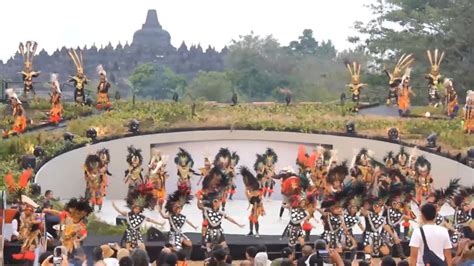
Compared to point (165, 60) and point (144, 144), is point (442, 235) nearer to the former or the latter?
point (144, 144)

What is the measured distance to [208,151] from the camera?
24812mm

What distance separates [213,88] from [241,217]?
26845 millimetres

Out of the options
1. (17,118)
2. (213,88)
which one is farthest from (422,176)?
(213,88)

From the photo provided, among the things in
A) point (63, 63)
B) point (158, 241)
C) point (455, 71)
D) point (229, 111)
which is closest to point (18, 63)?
point (63, 63)

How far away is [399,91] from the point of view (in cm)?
2942

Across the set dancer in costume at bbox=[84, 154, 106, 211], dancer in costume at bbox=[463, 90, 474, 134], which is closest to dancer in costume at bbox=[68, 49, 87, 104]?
dancer in costume at bbox=[84, 154, 106, 211]

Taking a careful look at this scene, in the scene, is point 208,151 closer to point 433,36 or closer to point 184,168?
point 184,168

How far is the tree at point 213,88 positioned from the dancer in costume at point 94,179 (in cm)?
2559

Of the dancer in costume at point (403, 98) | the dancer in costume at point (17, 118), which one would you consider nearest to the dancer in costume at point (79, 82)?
the dancer in costume at point (17, 118)

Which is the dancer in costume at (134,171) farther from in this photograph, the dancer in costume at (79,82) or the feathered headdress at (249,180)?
the dancer in costume at (79,82)

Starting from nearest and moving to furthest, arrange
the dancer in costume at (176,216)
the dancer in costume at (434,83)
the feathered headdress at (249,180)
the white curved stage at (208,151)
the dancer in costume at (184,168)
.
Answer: the dancer in costume at (176,216) → the feathered headdress at (249,180) → the dancer in costume at (184,168) → the white curved stage at (208,151) → the dancer in costume at (434,83)

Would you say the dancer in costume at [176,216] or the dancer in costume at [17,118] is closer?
the dancer in costume at [176,216]

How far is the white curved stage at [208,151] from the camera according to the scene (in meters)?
23.3

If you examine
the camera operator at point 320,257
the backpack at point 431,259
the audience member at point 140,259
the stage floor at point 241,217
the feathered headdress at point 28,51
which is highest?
the feathered headdress at point 28,51
